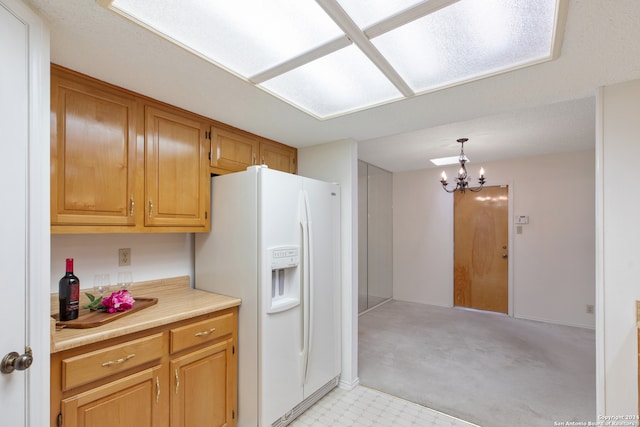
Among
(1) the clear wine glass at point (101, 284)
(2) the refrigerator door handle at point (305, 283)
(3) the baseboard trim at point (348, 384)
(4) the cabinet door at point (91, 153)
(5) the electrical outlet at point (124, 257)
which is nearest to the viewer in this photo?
(4) the cabinet door at point (91, 153)

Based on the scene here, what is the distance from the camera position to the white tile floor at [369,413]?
205 centimetres

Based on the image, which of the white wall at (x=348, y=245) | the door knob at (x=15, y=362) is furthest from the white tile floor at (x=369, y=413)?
the door knob at (x=15, y=362)

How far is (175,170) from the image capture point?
196 cm

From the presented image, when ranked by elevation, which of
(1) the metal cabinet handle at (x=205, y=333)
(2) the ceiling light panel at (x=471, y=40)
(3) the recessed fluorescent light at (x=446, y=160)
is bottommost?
(1) the metal cabinet handle at (x=205, y=333)

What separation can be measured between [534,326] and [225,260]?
422 centimetres

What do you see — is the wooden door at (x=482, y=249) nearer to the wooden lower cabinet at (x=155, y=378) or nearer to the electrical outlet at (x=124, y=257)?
the wooden lower cabinet at (x=155, y=378)

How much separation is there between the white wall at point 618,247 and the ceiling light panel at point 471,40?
0.69 metres

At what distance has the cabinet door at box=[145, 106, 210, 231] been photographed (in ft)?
6.02

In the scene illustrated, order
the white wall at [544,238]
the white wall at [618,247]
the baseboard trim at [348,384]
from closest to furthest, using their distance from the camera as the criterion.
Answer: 1. the white wall at [618,247]
2. the baseboard trim at [348,384]
3. the white wall at [544,238]

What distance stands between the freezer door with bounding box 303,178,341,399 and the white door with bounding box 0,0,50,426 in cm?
141

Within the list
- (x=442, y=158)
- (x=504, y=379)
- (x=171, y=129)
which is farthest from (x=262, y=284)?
(x=442, y=158)

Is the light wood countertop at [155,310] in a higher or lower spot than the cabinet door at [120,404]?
higher

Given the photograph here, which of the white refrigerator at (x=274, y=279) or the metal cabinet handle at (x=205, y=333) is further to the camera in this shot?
the white refrigerator at (x=274, y=279)

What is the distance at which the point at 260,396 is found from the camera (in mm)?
1834
